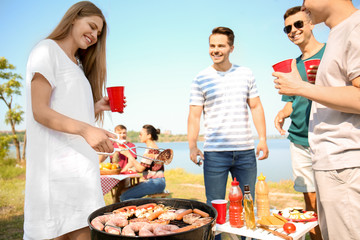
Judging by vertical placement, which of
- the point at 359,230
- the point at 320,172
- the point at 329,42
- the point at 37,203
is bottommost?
the point at 359,230

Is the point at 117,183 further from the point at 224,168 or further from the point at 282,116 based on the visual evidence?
the point at 282,116

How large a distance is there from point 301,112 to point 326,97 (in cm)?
138

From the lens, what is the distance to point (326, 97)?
1290 millimetres

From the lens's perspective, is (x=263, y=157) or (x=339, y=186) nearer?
(x=339, y=186)

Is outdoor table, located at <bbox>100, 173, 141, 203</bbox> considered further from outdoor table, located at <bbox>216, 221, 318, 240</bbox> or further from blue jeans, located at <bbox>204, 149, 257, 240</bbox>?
outdoor table, located at <bbox>216, 221, 318, 240</bbox>

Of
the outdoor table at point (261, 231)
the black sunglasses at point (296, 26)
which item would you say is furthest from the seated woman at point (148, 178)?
the black sunglasses at point (296, 26)

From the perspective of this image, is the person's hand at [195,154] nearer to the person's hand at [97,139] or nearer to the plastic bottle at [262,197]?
the plastic bottle at [262,197]

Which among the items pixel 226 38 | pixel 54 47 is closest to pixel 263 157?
pixel 226 38

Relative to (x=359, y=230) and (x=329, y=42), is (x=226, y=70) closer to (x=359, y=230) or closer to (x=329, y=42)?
(x=329, y=42)

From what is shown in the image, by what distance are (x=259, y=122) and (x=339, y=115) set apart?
1.62 meters

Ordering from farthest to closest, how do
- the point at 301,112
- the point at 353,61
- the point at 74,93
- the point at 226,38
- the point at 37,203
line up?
the point at 226,38
the point at 301,112
the point at 74,93
the point at 37,203
the point at 353,61

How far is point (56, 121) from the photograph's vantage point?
4.67ft

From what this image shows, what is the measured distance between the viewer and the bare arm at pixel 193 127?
2.90m

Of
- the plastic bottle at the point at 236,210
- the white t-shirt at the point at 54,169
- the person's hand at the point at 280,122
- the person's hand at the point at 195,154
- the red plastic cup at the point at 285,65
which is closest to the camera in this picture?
the white t-shirt at the point at 54,169
